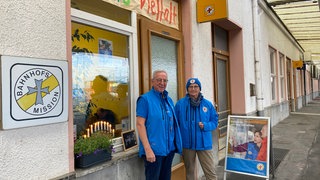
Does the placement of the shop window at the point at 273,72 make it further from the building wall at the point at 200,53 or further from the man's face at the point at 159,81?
the man's face at the point at 159,81

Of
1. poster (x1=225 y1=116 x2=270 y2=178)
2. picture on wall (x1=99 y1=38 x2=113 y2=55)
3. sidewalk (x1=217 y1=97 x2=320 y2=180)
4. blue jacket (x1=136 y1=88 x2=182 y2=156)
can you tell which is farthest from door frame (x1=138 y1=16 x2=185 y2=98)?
sidewalk (x1=217 y1=97 x2=320 y2=180)

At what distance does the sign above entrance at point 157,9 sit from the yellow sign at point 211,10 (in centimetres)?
45

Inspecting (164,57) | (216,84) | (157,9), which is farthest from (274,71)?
(157,9)

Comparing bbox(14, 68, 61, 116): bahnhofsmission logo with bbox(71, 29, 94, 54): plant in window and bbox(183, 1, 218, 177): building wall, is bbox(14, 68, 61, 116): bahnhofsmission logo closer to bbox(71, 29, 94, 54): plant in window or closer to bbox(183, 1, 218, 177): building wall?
bbox(71, 29, 94, 54): plant in window

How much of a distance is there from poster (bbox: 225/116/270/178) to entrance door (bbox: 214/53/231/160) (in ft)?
5.56

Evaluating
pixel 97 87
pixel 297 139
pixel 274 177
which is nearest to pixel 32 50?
pixel 97 87

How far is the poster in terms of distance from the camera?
4205 mm

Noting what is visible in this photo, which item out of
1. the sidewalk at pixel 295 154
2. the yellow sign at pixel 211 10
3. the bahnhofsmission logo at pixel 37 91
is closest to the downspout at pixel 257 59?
the sidewalk at pixel 295 154

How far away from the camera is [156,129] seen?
302 cm

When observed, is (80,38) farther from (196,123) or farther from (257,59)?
(257,59)

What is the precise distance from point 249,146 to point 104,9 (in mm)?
2821

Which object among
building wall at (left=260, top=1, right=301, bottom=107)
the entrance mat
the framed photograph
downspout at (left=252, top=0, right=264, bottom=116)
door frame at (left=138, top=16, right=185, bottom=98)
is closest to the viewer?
the framed photograph

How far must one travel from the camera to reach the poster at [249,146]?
13.8ft

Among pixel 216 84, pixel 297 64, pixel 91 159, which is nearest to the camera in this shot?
pixel 91 159
